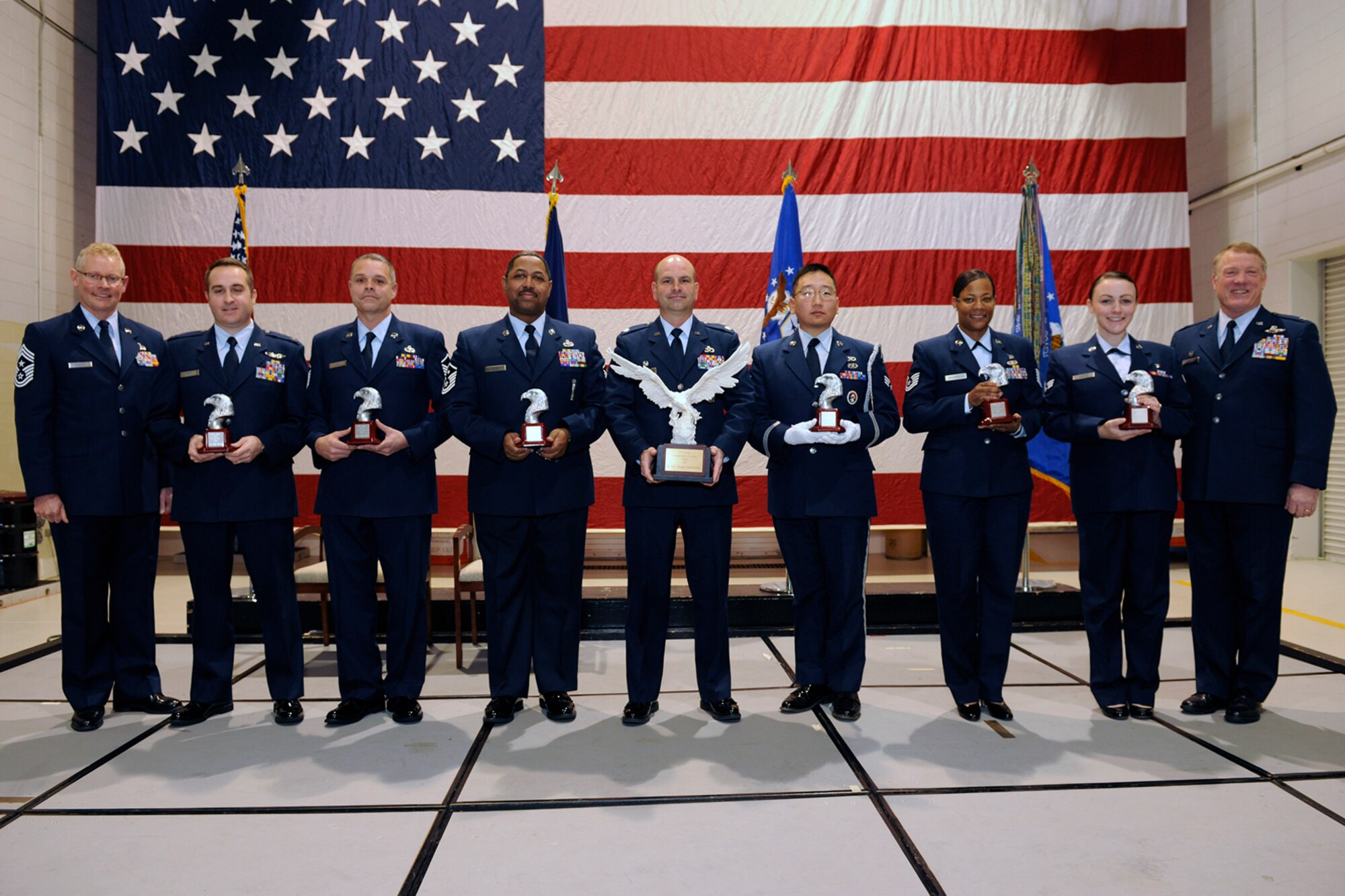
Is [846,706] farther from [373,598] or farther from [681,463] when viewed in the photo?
[373,598]

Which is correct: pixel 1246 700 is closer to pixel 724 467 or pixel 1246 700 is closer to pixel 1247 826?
pixel 1247 826

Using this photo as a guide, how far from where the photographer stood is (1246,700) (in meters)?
2.91

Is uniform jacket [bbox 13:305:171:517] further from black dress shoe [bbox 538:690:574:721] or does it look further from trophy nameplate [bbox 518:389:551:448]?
black dress shoe [bbox 538:690:574:721]

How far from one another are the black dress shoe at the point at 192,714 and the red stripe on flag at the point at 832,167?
4.08 metres

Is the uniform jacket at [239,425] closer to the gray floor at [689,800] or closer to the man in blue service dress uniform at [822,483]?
the gray floor at [689,800]

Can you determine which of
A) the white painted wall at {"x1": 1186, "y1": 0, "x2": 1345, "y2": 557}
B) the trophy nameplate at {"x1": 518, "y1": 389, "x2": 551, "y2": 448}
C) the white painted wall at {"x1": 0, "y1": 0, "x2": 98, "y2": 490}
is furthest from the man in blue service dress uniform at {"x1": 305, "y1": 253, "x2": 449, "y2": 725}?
the white painted wall at {"x1": 1186, "y1": 0, "x2": 1345, "y2": 557}

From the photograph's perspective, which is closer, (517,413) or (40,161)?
(517,413)

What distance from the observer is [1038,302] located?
491 centimetres

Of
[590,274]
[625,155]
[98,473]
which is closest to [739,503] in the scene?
[590,274]

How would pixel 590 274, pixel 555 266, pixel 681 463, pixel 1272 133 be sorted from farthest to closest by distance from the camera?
1. pixel 1272 133
2. pixel 590 274
3. pixel 555 266
4. pixel 681 463

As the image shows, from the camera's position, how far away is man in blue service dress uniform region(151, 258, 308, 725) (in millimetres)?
2932

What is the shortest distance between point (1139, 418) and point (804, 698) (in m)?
1.48

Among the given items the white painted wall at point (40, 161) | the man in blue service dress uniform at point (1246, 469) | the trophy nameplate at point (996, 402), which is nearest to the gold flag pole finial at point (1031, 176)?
the man in blue service dress uniform at point (1246, 469)

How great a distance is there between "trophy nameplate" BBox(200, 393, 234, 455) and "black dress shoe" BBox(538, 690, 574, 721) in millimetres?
1382
